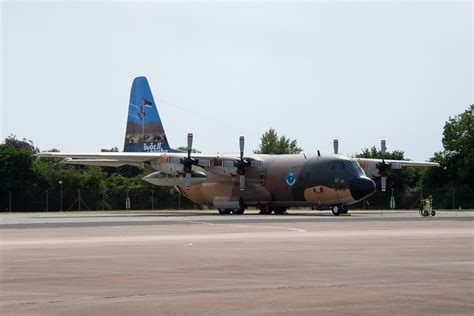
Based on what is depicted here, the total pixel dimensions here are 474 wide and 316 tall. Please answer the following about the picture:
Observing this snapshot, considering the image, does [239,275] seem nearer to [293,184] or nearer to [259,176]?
[293,184]

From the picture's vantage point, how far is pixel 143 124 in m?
70.8

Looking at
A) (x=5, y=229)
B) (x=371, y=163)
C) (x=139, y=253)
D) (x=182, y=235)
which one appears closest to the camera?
(x=139, y=253)

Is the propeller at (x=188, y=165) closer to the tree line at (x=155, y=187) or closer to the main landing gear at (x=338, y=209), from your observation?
the main landing gear at (x=338, y=209)

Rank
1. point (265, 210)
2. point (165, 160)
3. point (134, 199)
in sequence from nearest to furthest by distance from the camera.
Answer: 1. point (165, 160)
2. point (265, 210)
3. point (134, 199)

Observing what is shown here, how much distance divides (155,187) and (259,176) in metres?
24.5

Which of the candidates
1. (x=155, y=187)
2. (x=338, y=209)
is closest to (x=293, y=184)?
(x=338, y=209)

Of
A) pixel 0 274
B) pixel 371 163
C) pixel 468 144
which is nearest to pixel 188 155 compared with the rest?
pixel 371 163

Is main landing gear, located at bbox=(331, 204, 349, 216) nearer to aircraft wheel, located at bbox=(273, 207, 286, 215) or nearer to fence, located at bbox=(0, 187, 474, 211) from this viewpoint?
aircraft wheel, located at bbox=(273, 207, 286, 215)

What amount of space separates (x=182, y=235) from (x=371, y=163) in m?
36.5

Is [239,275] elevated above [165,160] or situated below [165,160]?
below

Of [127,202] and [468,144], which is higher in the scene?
[468,144]

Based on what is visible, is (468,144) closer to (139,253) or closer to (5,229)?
(5,229)

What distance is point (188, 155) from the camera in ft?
199

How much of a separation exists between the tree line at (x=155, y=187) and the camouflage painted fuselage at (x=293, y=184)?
747 inches
